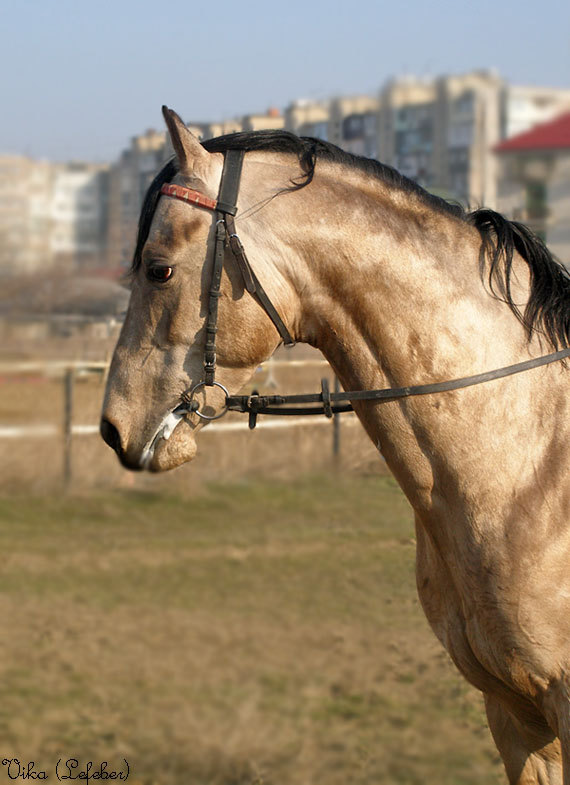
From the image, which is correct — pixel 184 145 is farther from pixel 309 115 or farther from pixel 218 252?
pixel 309 115

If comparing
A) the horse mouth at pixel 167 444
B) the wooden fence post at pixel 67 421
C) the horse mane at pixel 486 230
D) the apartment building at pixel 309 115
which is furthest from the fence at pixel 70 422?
the horse mouth at pixel 167 444

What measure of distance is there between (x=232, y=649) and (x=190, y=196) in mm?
4042

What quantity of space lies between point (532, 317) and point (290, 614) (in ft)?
13.9

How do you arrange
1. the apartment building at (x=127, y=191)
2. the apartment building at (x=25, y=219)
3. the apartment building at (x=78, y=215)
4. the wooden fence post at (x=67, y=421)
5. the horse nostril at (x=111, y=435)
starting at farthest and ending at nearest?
1. the wooden fence post at (x=67, y=421)
2. the apartment building at (x=78, y=215)
3. the apartment building at (x=25, y=219)
4. the apartment building at (x=127, y=191)
5. the horse nostril at (x=111, y=435)

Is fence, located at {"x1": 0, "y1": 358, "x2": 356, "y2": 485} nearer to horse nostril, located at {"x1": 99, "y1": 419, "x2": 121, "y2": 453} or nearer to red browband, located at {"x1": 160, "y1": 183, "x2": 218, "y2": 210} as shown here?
horse nostril, located at {"x1": 99, "y1": 419, "x2": 121, "y2": 453}

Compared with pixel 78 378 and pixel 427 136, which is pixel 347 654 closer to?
pixel 427 136

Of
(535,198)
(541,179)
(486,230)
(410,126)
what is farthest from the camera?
(410,126)

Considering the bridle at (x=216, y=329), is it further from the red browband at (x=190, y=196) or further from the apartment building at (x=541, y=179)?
the apartment building at (x=541, y=179)

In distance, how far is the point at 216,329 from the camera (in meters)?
2.42

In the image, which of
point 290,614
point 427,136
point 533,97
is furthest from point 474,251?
point 290,614

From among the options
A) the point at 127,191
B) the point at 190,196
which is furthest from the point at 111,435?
the point at 127,191

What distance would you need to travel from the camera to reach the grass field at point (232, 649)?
4.50 metres

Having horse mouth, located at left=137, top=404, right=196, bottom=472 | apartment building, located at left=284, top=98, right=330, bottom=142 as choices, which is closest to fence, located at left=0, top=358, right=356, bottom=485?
apartment building, located at left=284, top=98, right=330, bottom=142

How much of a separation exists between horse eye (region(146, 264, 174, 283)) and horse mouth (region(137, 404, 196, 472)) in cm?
36
